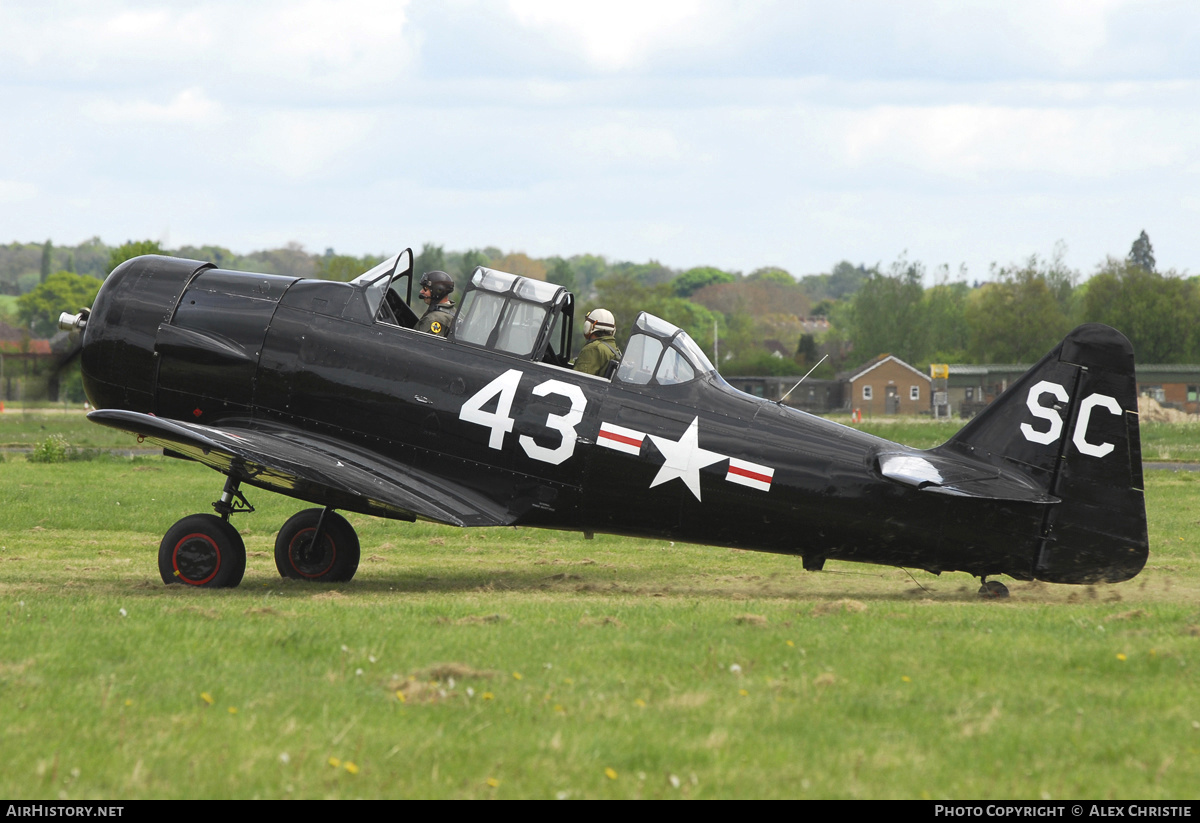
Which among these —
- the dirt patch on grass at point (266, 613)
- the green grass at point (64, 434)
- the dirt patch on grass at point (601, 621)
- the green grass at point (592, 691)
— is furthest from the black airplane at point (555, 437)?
the green grass at point (64, 434)

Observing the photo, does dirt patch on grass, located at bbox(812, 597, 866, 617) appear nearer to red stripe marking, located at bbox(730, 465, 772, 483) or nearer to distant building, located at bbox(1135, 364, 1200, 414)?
red stripe marking, located at bbox(730, 465, 772, 483)

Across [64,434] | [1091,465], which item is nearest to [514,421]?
[1091,465]

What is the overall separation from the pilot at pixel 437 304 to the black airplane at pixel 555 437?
0.26 metres

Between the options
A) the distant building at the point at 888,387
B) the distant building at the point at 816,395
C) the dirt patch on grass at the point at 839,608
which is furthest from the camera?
the distant building at the point at 888,387

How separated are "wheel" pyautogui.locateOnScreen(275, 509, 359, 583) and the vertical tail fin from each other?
613 cm

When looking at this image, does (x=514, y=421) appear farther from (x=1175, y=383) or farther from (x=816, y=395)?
(x=816, y=395)

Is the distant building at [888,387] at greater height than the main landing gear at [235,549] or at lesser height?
greater

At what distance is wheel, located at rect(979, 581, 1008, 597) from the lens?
9680mm

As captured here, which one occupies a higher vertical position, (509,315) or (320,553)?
(509,315)

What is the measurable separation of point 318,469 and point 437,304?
6.87 feet

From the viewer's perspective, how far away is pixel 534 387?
9.80 m

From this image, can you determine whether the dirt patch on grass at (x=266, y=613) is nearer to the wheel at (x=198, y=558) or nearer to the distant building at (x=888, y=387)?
the wheel at (x=198, y=558)

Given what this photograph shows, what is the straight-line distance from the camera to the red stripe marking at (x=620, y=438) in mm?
9680

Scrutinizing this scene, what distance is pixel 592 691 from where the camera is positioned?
598 cm
